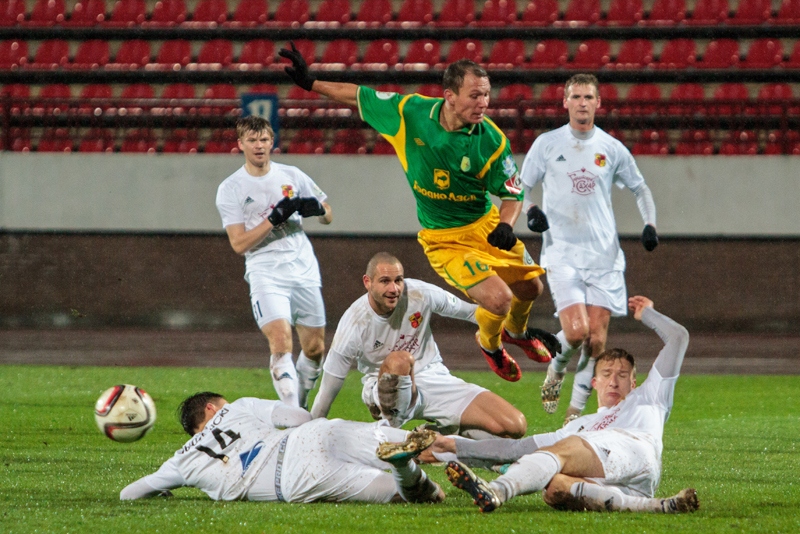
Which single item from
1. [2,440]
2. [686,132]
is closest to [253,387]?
[2,440]

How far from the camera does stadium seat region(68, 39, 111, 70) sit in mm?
19500

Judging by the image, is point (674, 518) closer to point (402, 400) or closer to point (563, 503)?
point (563, 503)

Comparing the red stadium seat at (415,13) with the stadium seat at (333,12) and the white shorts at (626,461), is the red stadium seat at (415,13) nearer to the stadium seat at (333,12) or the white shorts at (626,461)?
the stadium seat at (333,12)

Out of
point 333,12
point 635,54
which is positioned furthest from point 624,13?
point 333,12

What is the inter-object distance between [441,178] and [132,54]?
13.8 m

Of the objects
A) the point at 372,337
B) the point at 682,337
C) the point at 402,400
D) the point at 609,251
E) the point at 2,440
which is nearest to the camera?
the point at 682,337

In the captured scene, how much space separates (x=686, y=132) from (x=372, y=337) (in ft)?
33.8

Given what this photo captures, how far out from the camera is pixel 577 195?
29.1ft

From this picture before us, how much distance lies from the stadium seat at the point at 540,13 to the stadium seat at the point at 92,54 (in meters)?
7.25

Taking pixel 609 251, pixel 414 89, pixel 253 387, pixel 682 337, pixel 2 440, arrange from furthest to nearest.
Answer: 1. pixel 414 89
2. pixel 253 387
3. pixel 609 251
4. pixel 2 440
5. pixel 682 337

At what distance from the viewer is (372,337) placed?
666 centimetres

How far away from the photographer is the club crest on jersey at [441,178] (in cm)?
689

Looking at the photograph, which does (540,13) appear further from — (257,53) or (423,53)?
(257,53)

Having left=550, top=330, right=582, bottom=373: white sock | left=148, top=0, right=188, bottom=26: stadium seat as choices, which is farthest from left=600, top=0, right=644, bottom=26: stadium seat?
left=550, top=330, right=582, bottom=373: white sock
